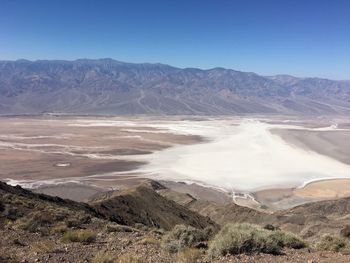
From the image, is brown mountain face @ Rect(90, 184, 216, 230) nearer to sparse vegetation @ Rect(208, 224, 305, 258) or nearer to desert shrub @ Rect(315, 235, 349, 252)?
desert shrub @ Rect(315, 235, 349, 252)

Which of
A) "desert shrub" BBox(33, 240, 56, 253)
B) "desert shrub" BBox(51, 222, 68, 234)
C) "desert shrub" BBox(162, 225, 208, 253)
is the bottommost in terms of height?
"desert shrub" BBox(51, 222, 68, 234)

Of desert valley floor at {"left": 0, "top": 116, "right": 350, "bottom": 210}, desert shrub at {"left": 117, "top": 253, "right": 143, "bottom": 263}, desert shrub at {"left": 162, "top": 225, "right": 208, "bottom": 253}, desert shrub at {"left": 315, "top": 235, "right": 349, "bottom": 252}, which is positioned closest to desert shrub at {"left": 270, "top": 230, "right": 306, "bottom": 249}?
desert shrub at {"left": 315, "top": 235, "right": 349, "bottom": 252}

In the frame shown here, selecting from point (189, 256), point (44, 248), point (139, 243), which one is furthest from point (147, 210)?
point (189, 256)

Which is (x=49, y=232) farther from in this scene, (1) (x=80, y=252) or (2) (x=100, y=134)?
(2) (x=100, y=134)

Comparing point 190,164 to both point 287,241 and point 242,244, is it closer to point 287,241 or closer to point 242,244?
point 287,241

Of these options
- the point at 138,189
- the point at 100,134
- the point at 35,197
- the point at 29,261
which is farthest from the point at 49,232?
the point at 100,134

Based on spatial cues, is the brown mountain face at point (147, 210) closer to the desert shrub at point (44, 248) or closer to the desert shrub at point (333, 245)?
the desert shrub at point (44, 248)

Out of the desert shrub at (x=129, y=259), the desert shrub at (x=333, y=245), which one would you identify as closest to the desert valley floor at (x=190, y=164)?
the desert shrub at (x=333, y=245)
